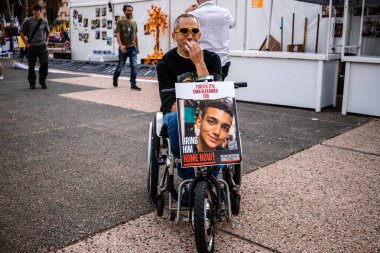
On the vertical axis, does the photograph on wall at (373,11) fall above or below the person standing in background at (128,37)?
above

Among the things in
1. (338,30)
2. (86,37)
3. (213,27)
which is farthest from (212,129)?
(86,37)

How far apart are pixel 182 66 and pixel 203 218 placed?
1.25 m

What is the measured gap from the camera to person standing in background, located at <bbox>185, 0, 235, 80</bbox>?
500 centimetres

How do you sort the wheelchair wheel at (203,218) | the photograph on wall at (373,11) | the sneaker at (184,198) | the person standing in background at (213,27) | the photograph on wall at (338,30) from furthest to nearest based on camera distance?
1. the photograph on wall at (338,30)
2. the photograph on wall at (373,11)
3. the person standing in background at (213,27)
4. the sneaker at (184,198)
5. the wheelchair wheel at (203,218)

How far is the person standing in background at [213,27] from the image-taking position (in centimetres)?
500

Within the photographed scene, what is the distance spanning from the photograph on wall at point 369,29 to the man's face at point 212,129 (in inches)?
339

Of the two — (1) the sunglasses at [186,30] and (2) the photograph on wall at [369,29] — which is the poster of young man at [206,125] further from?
(2) the photograph on wall at [369,29]

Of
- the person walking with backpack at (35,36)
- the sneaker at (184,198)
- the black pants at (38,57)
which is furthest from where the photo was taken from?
the black pants at (38,57)

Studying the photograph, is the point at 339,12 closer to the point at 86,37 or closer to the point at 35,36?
the point at 35,36

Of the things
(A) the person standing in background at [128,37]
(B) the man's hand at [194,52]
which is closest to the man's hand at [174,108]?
(B) the man's hand at [194,52]

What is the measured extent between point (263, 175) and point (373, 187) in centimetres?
109

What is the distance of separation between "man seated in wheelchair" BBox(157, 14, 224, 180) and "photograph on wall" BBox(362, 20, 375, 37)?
8100mm

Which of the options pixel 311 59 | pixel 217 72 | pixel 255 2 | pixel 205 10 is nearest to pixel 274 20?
pixel 255 2

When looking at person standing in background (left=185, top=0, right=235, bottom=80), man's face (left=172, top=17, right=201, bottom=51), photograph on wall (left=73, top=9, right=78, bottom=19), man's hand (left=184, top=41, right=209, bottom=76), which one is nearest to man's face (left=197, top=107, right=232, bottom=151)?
man's hand (left=184, top=41, right=209, bottom=76)
